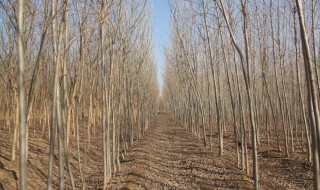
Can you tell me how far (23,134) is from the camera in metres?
1.90

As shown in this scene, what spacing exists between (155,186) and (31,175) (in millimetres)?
2428

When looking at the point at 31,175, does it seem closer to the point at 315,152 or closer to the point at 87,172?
the point at 87,172

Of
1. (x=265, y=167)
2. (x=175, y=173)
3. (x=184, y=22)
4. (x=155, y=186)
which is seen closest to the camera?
(x=155, y=186)

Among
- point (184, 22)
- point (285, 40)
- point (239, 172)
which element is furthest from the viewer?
point (184, 22)

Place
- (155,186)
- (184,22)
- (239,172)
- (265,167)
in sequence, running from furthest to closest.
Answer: (184,22) < (265,167) < (239,172) < (155,186)

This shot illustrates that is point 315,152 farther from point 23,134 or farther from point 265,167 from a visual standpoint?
point 265,167

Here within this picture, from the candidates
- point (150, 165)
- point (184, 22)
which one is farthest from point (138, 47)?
point (150, 165)

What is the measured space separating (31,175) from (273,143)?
785cm

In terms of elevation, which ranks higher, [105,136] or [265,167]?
[105,136]

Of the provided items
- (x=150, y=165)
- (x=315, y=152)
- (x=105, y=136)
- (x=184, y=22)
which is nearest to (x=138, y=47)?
(x=184, y=22)

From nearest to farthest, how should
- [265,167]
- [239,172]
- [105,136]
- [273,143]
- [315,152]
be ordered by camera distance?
[315,152], [105,136], [239,172], [265,167], [273,143]

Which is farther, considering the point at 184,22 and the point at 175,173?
the point at 184,22

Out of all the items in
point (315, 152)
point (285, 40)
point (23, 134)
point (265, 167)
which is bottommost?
point (265, 167)

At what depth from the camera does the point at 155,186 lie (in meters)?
5.00
